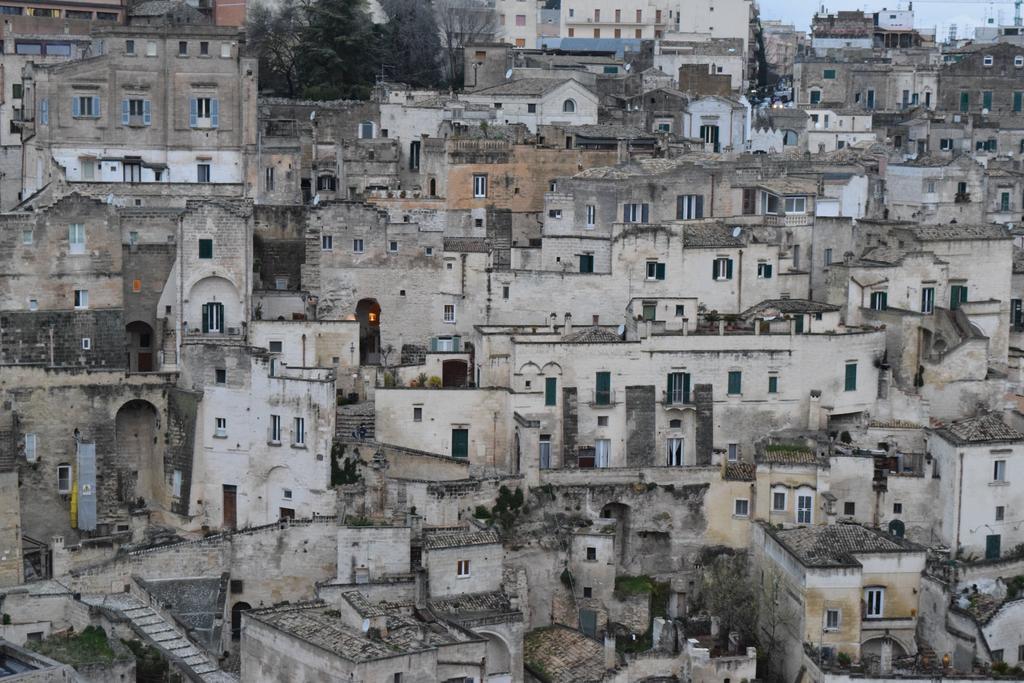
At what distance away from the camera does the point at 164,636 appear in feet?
181

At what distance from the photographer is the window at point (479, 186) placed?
72.6 metres

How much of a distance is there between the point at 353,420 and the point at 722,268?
1249 centimetres

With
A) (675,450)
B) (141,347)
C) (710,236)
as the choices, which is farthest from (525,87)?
(675,450)

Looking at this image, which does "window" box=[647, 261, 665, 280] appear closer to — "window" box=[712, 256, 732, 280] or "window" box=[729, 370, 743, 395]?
"window" box=[712, 256, 732, 280]

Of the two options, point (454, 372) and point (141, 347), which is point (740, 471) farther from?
point (141, 347)

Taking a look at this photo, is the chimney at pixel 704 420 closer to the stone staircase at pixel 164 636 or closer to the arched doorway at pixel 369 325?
the arched doorway at pixel 369 325

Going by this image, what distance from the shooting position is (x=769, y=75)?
369ft

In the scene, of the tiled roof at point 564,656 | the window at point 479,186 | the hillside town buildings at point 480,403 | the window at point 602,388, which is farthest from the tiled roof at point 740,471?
the window at point 479,186

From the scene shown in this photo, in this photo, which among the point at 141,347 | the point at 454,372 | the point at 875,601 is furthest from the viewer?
the point at 141,347

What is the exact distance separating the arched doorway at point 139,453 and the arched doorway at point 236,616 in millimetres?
5584

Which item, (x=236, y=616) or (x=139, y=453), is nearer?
(x=236, y=616)

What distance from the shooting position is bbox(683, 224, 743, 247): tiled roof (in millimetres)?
66125

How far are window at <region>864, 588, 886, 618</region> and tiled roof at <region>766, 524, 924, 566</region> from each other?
44.0 inches

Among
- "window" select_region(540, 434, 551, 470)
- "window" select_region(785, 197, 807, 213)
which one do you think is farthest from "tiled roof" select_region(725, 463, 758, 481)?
"window" select_region(785, 197, 807, 213)
